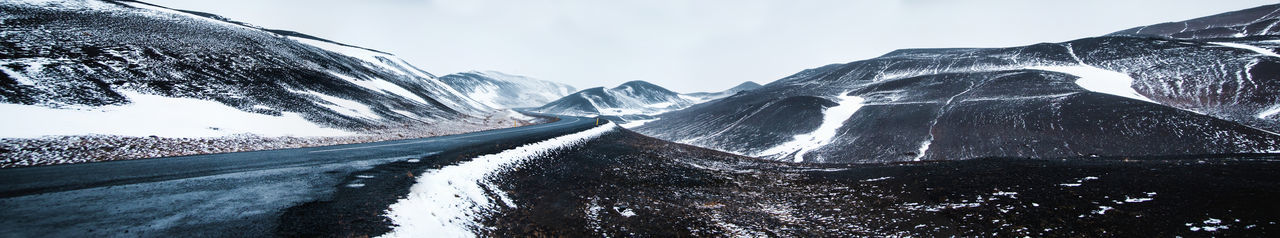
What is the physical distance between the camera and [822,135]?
235 feet

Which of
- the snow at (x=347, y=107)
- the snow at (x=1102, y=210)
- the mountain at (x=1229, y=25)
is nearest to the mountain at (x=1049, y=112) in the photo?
the snow at (x=1102, y=210)

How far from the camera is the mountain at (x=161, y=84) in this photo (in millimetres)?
26578

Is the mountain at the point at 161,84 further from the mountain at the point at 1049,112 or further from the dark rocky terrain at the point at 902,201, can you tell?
the mountain at the point at 1049,112

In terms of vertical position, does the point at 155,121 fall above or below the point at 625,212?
above

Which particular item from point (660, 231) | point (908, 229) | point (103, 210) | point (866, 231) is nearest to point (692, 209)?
point (660, 231)

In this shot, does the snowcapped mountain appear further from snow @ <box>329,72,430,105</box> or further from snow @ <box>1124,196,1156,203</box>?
snow @ <box>1124,196,1156,203</box>

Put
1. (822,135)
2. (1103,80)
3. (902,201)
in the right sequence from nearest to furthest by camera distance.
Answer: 1. (902,201)
2. (822,135)
3. (1103,80)

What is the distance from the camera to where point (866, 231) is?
1428 cm

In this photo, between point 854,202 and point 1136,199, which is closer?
point 1136,199

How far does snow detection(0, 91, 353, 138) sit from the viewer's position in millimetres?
23094

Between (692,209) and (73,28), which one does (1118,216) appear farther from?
(73,28)

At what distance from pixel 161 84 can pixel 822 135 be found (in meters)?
77.7

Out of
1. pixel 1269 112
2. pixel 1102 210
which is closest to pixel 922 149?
pixel 1269 112

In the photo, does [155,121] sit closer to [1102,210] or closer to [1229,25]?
[1102,210]
